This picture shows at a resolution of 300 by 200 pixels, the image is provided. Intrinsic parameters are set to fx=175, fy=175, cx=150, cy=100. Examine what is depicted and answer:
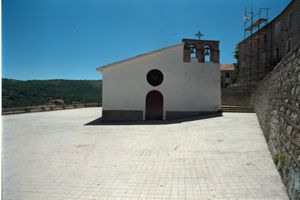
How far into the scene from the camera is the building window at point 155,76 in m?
12.2

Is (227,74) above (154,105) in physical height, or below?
above

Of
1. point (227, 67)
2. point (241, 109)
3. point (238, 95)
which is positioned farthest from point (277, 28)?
point (227, 67)

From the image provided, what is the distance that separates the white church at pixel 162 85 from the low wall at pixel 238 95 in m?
4.44

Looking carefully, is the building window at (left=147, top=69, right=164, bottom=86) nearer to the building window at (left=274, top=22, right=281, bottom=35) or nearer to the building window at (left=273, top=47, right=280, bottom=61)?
the building window at (left=273, top=47, right=280, bottom=61)

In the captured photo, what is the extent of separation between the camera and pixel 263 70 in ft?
73.9

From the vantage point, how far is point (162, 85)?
12.1 meters

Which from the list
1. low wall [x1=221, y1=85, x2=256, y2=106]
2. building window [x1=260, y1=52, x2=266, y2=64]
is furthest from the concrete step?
building window [x1=260, y1=52, x2=266, y2=64]

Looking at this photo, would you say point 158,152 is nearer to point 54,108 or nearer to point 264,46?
point 54,108

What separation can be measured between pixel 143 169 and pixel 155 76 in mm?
8703

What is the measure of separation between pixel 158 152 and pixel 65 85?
2089 inches

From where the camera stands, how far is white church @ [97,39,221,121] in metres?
12.1

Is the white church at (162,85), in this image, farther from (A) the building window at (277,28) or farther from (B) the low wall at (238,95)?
(A) the building window at (277,28)

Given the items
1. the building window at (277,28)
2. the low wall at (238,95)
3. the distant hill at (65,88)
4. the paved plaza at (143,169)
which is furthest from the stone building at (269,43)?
the distant hill at (65,88)

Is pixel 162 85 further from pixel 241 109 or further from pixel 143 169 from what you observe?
pixel 143 169
